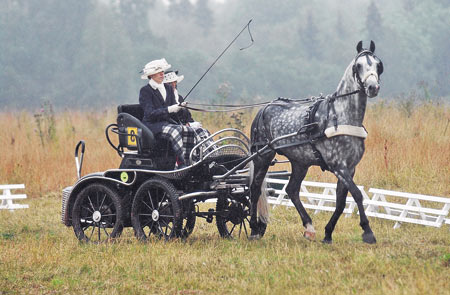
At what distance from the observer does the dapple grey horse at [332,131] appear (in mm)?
8031

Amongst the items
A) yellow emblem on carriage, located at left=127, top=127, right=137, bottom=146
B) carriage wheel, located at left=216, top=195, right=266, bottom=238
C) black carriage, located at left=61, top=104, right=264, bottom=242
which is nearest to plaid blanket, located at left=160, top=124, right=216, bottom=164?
black carriage, located at left=61, top=104, right=264, bottom=242

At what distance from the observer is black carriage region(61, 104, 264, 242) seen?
8625mm

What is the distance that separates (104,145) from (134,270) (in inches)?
392

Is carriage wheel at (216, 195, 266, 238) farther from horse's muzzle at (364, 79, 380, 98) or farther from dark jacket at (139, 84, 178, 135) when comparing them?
horse's muzzle at (364, 79, 380, 98)

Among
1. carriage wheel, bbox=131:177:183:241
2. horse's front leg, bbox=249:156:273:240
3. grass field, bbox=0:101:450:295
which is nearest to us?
grass field, bbox=0:101:450:295

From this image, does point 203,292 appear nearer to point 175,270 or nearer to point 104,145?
point 175,270

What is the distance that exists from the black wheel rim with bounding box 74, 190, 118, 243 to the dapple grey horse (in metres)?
1.67

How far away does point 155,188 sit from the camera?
883 cm

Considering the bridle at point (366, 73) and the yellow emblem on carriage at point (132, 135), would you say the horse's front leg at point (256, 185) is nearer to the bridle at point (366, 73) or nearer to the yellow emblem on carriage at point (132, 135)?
the yellow emblem on carriage at point (132, 135)

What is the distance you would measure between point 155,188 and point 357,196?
7.53 feet

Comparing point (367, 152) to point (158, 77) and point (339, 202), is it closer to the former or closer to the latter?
point (339, 202)

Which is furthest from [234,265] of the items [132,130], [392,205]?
[392,205]

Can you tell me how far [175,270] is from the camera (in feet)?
23.8

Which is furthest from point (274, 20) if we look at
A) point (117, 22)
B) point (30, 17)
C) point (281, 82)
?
point (30, 17)
